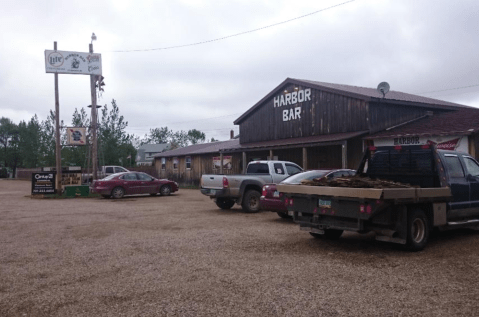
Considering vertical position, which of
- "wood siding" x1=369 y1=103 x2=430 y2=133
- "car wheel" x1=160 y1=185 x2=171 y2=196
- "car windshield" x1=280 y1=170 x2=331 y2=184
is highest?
"wood siding" x1=369 y1=103 x2=430 y2=133

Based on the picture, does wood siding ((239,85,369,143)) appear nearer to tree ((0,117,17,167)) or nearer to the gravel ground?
the gravel ground

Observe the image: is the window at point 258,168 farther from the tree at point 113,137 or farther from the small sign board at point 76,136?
the tree at point 113,137

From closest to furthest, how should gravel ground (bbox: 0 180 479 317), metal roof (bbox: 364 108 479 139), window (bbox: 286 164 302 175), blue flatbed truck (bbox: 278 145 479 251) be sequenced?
gravel ground (bbox: 0 180 479 317), blue flatbed truck (bbox: 278 145 479 251), window (bbox: 286 164 302 175), metal roof (bbox: 364 108 479 139)

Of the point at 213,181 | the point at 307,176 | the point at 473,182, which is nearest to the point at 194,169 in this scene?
the point at 213,181

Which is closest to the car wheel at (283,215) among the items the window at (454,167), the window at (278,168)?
the window at (278,168)

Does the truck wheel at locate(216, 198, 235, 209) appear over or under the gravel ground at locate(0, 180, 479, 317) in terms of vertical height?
over

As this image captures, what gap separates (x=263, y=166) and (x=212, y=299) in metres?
9.96

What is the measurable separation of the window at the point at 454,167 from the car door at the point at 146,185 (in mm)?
17114

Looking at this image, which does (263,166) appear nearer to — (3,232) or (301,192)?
(301,192)

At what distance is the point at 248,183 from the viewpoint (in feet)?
47.6

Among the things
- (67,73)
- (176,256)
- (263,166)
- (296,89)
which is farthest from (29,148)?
(176,256)

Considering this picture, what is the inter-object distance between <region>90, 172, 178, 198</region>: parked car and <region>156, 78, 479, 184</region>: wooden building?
19.3 ft

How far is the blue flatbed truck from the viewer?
A: 756 cm

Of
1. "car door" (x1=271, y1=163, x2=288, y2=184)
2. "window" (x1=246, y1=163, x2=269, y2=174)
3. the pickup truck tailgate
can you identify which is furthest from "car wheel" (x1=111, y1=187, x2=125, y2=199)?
"car door" (x1=271, y1=163, x2=288, y2=184)
